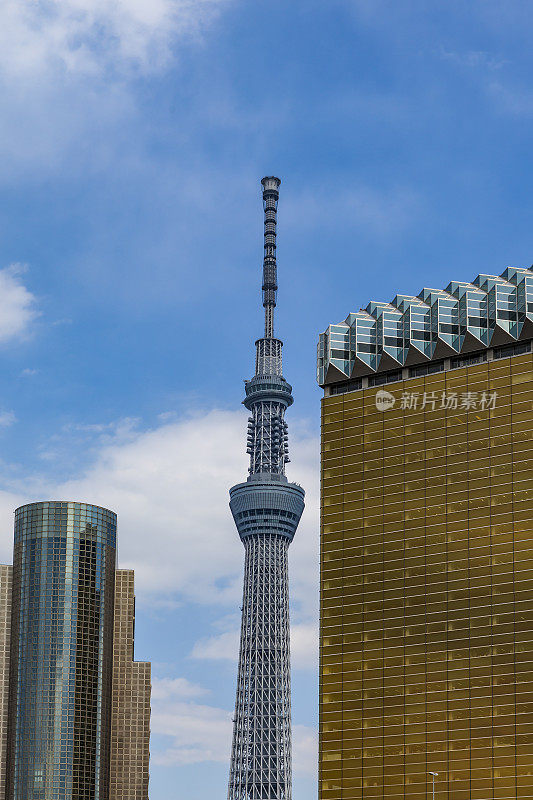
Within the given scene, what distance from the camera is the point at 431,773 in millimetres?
198000

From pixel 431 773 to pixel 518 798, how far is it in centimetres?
1407

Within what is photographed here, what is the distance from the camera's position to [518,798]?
199 meters
